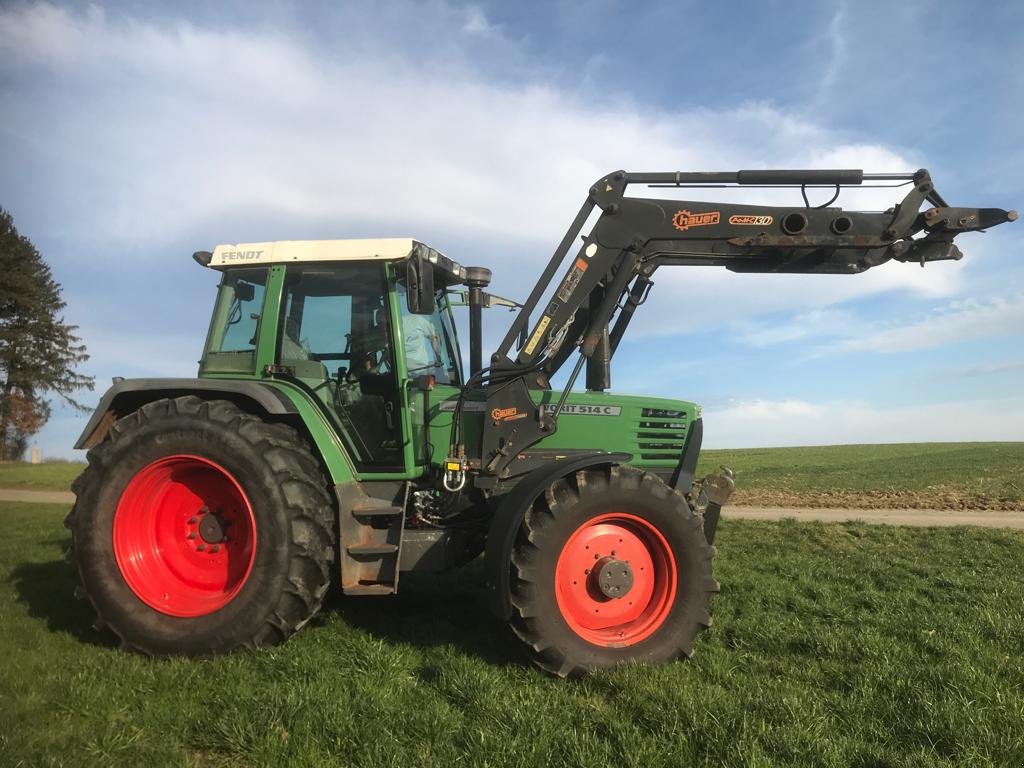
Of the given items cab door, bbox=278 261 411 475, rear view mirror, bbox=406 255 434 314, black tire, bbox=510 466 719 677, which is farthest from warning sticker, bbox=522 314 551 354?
black tire, bbox=510 466 719 677

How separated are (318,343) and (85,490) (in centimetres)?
174

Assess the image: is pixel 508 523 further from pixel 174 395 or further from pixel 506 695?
pixel 174 395

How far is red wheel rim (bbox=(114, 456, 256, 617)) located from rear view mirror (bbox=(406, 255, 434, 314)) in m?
1.57

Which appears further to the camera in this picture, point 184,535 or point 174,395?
point 174,395

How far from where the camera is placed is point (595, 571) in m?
4.22

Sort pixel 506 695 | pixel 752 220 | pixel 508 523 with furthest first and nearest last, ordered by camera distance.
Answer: pixel 752 220 < pixel 508 523 < pixel 506 695

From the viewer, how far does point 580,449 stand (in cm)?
511

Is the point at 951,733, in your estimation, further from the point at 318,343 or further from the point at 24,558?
the point at 24,558

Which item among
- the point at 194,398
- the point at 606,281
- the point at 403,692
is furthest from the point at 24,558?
the point at 606,281

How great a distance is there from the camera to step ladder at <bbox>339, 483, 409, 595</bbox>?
442 centimetres

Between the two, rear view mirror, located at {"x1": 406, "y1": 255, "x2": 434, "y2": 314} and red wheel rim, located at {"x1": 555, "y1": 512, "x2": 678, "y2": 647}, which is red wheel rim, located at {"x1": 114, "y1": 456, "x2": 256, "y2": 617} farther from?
red wheel rim, located at {"x1": 555, "y1": 512, "x2": 678, "y2": 647}

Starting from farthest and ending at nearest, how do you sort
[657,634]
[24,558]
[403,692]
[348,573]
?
[24,558]
[348,573]
[657,634]
[403,692]

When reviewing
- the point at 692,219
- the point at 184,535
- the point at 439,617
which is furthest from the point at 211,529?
the point at 692,219

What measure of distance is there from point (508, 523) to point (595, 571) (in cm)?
65
